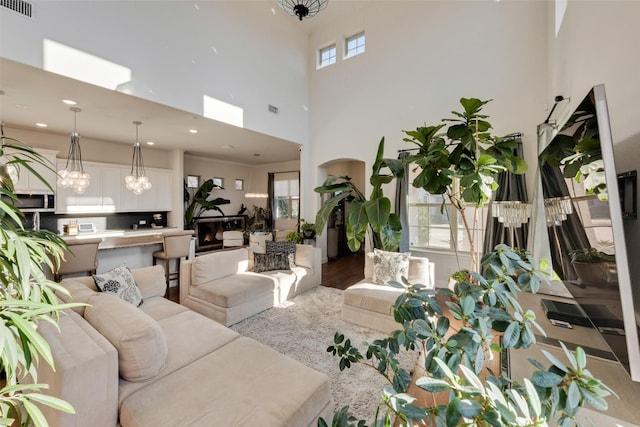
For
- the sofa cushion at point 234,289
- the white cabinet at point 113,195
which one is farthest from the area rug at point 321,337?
the white cabinet at point 113,195

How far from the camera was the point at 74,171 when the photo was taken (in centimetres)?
434

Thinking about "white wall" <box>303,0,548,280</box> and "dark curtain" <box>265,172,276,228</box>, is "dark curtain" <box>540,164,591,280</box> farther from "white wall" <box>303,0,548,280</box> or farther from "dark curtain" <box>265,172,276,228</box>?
"dark curtain" <box>265,172,276,228</box>

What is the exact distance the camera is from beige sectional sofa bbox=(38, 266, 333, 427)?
4.20 ft

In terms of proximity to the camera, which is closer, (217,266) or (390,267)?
Answer: (390,267)

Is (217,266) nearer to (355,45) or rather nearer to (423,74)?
(423,74)

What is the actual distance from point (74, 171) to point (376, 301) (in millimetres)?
5205

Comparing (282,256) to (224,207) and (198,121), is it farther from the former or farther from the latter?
(224,207)

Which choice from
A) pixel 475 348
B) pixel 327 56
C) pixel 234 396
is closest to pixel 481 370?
pixel 475 348

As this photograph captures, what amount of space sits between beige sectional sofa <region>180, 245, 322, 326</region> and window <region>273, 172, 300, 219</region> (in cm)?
480

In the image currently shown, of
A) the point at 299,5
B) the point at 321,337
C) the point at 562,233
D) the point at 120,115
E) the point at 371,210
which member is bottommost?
the point at 321,337

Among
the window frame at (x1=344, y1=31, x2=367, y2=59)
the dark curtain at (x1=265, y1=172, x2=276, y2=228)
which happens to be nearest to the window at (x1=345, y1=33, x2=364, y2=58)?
the window frame at (x1=344, y1=31, x2=367, y2=59)

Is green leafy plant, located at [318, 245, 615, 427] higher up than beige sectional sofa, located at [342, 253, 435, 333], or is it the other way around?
green leafy plant, located at [318, 245, 615, 427]

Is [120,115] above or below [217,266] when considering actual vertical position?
above

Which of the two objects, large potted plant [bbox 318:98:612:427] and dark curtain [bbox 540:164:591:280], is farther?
dark curtain [bbox 540:164:591:280]
